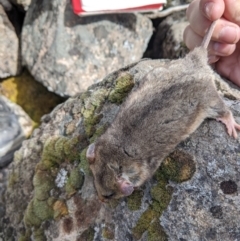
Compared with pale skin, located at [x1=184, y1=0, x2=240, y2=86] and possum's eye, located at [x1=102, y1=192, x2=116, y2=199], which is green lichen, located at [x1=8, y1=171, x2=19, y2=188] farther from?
pale skin, located at [x1=184, y1=0, x2=240, y2=86]

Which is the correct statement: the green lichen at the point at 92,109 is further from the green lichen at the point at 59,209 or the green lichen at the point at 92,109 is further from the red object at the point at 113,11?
the red object at the point at 113,11

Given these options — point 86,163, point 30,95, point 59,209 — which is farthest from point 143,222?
point 30,95

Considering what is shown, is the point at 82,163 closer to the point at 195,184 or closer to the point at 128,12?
the point at 195,184

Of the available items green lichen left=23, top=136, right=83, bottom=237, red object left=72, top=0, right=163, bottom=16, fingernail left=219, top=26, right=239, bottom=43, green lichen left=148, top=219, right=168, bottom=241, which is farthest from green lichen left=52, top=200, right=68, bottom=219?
red object left=72, top=0, right=163, bottom=16

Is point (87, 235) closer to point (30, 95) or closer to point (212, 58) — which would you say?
point (212, 58)

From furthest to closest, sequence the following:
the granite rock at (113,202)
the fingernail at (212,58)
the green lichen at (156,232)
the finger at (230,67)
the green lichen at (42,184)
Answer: the fingernail at (212,58)
the finger at (230,67)
the green lichen at (42,184)
the green lichen at (156,232)
the granite rock at (113,202)

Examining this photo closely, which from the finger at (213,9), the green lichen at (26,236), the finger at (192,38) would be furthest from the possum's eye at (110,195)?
the finger at (192,38)

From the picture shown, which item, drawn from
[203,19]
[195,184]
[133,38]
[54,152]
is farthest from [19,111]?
[195,184]
